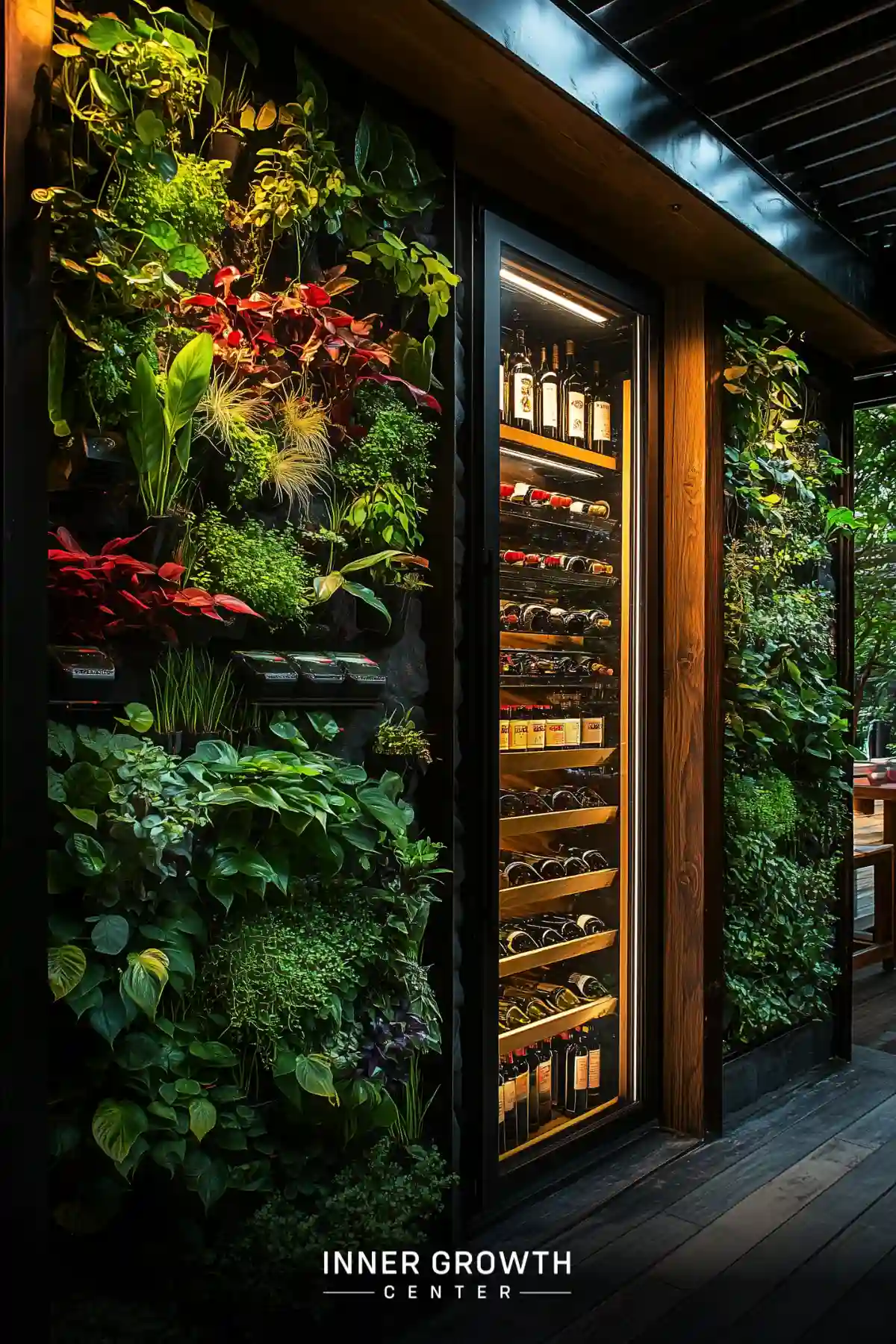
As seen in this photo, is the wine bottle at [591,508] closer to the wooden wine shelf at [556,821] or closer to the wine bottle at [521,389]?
the wine bottle at [521,389]

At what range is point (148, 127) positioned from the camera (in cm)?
164

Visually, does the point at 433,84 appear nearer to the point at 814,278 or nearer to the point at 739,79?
the point at 739,79

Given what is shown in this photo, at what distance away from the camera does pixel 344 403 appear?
6.88 feet

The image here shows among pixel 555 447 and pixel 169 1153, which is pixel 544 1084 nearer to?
pixel 169 1153

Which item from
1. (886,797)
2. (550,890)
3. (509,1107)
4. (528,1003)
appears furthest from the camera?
(886,797)

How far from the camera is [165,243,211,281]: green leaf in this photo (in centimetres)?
171

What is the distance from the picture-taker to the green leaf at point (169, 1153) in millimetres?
1631

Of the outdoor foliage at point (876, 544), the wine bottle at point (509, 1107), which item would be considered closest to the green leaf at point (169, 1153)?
the wine bottle at point (509, 1107)

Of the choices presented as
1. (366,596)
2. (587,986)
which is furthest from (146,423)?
(587,986)

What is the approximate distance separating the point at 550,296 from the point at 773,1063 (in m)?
2.77

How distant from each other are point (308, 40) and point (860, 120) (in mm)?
1661

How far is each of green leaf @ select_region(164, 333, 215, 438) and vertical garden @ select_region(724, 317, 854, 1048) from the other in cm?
206

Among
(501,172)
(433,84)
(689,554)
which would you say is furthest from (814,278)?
(433,84)

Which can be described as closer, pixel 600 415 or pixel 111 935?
pixel 111 935
